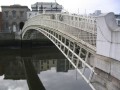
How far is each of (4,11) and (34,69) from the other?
109ft

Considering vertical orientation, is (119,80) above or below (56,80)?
above

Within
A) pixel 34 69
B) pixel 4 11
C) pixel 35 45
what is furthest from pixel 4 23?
pixel 34 69

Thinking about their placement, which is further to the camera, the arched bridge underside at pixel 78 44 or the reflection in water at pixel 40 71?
the reflection in water at pixel 40 71

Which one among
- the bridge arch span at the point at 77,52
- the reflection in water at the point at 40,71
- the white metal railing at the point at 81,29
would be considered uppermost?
the white metal railing at the point at 81,29

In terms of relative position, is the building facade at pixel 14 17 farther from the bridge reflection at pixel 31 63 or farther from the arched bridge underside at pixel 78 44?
the arched bridge underside at pixel 78 44

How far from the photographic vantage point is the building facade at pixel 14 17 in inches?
2039

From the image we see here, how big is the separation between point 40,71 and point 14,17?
32.3 metres

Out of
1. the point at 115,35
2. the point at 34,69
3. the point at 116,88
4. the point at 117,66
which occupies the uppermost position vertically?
the point at 115,35

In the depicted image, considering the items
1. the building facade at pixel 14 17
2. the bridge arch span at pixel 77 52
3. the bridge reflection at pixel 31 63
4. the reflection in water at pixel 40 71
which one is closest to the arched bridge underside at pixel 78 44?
the bridge arch span at pixel 77 52

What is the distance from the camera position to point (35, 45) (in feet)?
121

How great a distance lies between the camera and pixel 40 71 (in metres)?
22.3

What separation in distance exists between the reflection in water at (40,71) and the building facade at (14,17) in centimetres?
1837

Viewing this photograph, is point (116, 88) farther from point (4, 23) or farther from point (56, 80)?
point (4, 23)

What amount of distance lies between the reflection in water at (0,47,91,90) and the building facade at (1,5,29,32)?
18.4 metres
